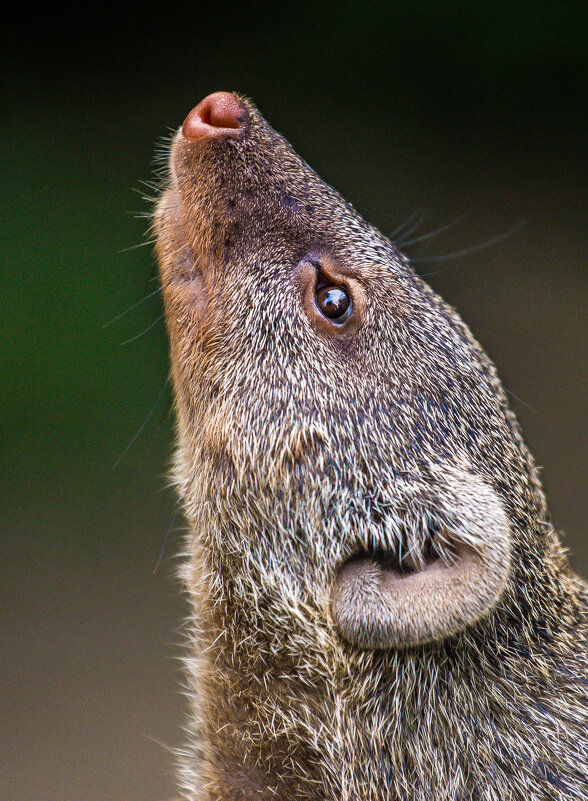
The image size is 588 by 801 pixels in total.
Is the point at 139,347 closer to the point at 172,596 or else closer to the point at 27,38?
the point at 172,596

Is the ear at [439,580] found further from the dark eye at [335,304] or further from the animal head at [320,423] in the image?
the dark eye at [335,304]

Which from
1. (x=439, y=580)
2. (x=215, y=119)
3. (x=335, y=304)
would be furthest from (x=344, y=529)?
(x=215, y=119)

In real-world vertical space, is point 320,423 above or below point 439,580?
above

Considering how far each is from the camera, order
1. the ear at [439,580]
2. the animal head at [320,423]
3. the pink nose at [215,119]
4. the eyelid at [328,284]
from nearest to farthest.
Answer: the ear at [439,580] → the animal head at [320,423] → the eyelid at [328,284] → the pink nose at [215,119]

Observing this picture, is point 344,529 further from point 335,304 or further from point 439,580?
point 335,304

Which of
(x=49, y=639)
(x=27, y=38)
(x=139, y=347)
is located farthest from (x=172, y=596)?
(x=27, y=38)

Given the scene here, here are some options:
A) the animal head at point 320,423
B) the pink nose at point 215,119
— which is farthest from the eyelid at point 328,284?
the pink nose at point 215,119
